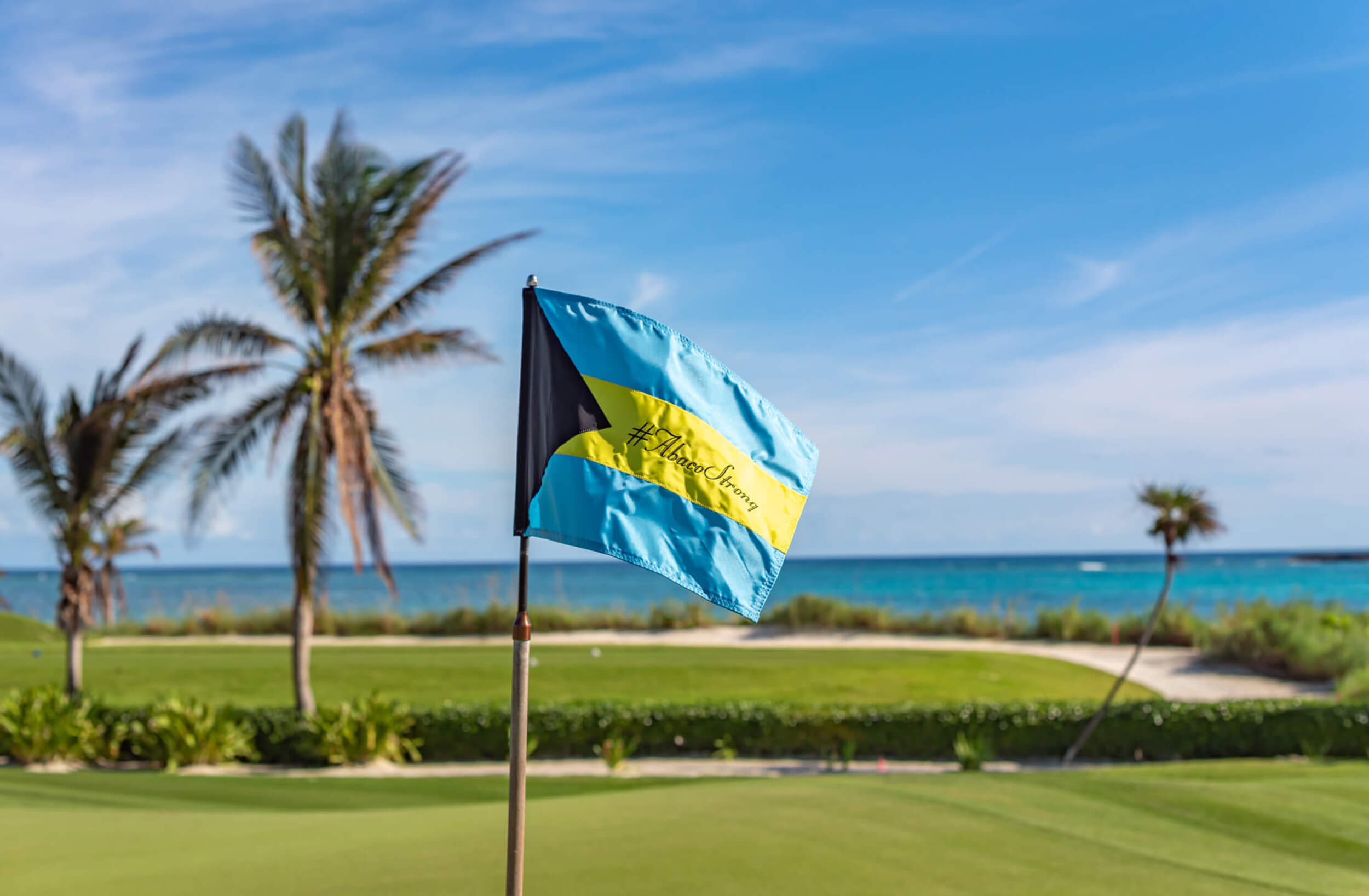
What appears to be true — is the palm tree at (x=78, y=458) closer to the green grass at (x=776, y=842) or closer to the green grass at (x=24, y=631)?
the green grass at (x=776, y=842)

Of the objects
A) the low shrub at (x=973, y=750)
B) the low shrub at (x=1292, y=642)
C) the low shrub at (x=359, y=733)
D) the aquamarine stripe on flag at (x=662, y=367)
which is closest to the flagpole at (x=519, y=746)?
the aquamarine stripe on flag at (x=662, y=367)

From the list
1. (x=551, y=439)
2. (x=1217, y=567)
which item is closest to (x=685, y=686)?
(x=551, y=439)

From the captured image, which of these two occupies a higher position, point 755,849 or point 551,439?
point 551,439

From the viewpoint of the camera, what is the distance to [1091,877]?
22.3 feet

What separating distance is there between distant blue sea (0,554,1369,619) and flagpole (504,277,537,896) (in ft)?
93.7

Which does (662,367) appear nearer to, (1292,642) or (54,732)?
(54,732)

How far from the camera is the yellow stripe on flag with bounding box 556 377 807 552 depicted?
418 centimetres

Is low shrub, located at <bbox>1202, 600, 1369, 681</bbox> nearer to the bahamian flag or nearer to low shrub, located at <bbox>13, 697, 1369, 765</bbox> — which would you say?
low shrub, located at <bbox>13, 697, 1369, 765</bbox>

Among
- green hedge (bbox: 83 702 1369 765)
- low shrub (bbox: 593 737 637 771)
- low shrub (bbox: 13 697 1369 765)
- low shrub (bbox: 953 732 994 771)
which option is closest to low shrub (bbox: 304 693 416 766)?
low shrub (bbox: 13 697 1369 765)

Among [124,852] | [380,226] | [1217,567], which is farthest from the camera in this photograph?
[1217,567]

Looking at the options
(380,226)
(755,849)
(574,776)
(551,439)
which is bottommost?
(574,776)

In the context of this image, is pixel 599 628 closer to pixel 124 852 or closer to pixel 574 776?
pixel 574 776

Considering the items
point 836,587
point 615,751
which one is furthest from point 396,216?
point 836,587

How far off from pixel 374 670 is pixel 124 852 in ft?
50.1
